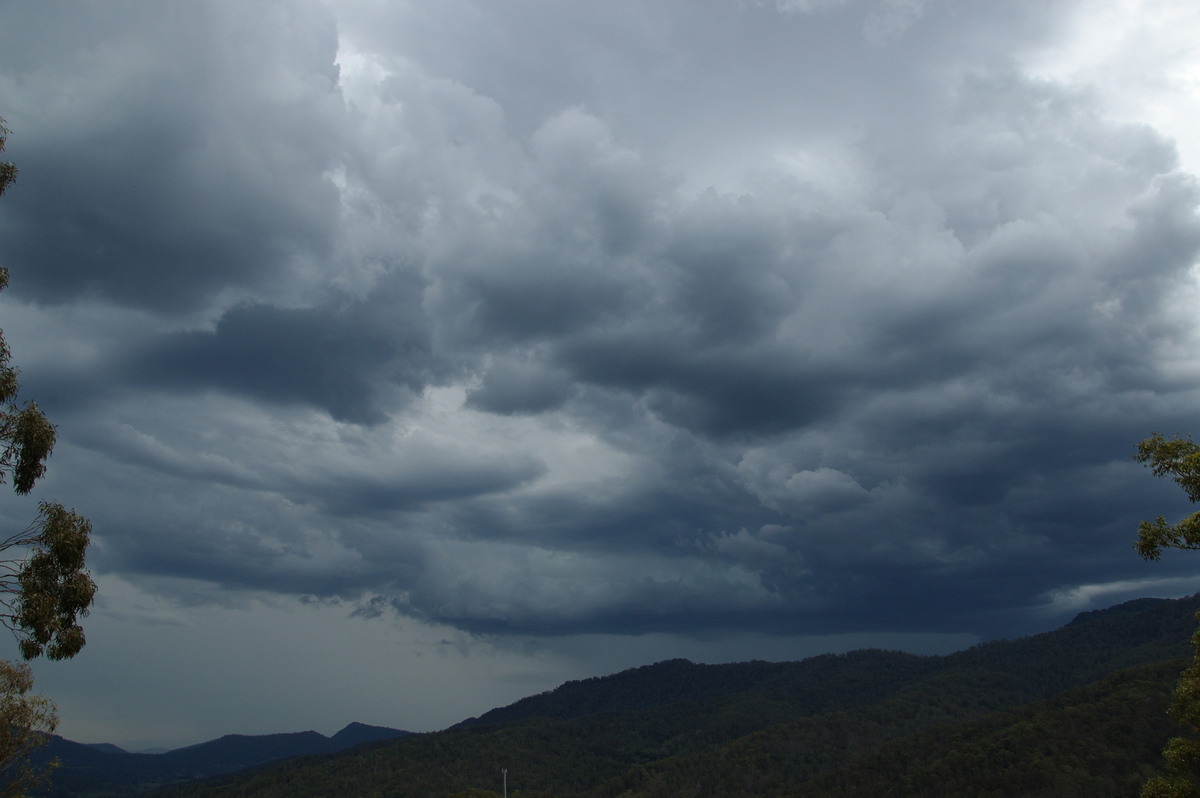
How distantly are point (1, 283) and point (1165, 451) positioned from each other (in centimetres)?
3594

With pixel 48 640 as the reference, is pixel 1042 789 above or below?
below

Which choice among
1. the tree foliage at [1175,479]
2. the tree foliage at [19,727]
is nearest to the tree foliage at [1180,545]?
the tree foliage at [1175,479]

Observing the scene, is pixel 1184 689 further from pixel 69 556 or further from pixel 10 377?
pixel 10 377

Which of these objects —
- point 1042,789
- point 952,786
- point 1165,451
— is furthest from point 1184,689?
point 952,786

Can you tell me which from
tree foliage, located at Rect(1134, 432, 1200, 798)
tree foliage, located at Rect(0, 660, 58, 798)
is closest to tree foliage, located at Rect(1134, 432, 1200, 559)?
tree foliage, located at Rect(1134, 432, 1200, 798)

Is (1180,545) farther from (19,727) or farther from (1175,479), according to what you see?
(19,727)

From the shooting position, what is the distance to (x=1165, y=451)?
26859mm

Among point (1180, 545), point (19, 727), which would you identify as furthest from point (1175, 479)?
point (19, 727)

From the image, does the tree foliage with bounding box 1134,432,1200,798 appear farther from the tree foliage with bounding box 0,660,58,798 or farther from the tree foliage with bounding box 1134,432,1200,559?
the tree foliage with bounding box 0,660,58,798

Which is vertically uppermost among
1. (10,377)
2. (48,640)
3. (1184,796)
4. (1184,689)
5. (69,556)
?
(10,377)

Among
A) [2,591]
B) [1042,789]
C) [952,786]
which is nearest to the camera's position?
[2,591]

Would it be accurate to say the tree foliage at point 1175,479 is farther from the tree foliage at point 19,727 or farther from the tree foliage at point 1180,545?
the tree foliage at point 19,727

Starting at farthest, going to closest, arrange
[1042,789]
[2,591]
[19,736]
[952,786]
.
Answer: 1. [952,786]
2. [1042,789]
3. [19,736]
4. [2,591]

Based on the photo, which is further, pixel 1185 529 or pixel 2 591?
pixel 1185 529
